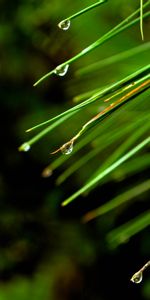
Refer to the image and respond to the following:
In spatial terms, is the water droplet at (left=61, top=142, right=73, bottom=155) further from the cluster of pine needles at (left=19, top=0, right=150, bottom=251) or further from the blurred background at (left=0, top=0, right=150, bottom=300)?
the blurred background at (left=0, top=0, right=150, bottom=300)

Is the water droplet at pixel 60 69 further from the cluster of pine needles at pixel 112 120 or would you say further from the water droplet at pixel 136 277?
the water droplet at pixel 136 277

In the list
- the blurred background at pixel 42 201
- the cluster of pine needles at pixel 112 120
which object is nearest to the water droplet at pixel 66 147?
the cluster of pine needles at pixel 112 120

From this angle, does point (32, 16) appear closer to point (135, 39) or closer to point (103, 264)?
point (135, 39)

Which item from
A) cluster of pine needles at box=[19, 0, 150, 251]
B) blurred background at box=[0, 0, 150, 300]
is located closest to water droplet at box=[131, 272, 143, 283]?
cluster of pine needles at box=[19, 0, 150, 251]

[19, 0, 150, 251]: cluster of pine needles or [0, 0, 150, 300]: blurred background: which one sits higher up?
[0, 0, 150, 300]: blurred background

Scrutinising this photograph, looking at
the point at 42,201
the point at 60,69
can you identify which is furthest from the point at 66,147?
the point at 42,201

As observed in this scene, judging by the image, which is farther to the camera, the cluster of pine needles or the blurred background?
the blurred background

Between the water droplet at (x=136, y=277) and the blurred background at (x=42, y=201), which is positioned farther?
the blurred background at (x=42, y=201)

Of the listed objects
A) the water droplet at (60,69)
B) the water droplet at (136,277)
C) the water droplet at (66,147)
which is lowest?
the water droplet at (136,277)

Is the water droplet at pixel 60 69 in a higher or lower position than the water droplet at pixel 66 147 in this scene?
higher
